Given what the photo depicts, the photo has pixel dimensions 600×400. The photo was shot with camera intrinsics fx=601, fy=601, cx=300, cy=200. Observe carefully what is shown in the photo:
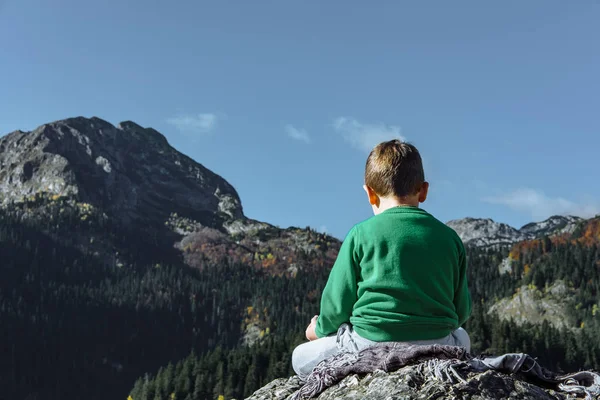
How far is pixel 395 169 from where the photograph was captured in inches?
322

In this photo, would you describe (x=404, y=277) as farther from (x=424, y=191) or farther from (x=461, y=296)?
(x=424, y=191)

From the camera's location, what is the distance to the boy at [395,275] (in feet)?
25.2

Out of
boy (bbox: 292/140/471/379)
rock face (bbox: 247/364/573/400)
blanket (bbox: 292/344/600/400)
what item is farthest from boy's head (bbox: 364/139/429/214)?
rock face (bbox: 247/364/573/400)

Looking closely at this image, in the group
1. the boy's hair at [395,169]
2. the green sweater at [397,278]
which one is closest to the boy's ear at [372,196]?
the boy's hair at [395,169]

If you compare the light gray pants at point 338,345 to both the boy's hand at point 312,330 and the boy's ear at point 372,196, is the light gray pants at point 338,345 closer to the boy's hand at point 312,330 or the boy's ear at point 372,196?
the boy's hand at point 312,330

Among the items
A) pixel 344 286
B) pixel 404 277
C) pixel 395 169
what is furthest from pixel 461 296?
pixel 395 169

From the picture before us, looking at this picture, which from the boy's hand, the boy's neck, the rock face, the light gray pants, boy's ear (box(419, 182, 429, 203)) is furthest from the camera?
the boy's hand

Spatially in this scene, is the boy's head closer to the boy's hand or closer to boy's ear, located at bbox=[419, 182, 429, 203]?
boy's ear, located at bbox=[419, 182, 429, 203]

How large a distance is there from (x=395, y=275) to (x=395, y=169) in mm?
1462

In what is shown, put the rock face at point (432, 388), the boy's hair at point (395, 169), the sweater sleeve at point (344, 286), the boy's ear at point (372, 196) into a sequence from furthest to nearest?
1. the boy's ear at point (372, 196)
2. the boy's hair at point (395, 169)
3. the sweater sleeve at point (344, 286)
4. the rock face at point (432, 388)

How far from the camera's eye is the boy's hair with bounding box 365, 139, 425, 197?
8.18 meters

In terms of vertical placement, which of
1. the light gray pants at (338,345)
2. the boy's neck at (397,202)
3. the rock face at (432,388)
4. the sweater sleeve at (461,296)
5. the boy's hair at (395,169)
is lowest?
the rock face at (432,388)

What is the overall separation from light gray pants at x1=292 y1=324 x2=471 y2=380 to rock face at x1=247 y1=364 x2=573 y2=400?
76 centimetres

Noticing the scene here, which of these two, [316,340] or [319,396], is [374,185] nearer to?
[316,340]
